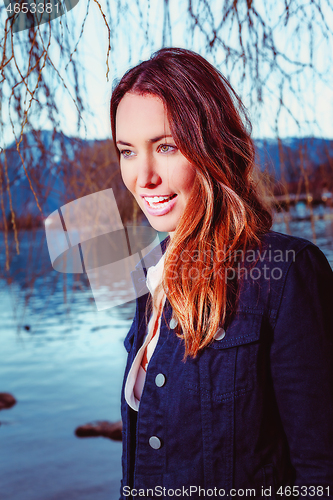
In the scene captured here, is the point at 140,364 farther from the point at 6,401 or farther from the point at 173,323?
the point at 6,401

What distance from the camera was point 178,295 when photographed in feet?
3.64

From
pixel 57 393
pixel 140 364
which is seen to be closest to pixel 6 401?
pixel 57 393

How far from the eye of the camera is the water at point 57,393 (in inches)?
90.5

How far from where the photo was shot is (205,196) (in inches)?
43.6

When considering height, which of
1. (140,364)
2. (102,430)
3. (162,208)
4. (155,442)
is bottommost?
(102,430)

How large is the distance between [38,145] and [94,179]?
0.30m

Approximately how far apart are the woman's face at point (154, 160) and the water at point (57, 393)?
1.30ft

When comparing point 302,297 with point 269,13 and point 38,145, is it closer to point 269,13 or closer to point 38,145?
point 269,13

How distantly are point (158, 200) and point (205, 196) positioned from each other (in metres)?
0.13

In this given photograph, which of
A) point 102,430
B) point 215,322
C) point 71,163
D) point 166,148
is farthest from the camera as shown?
point 102,430

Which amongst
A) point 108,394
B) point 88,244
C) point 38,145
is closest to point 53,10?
point 38,145

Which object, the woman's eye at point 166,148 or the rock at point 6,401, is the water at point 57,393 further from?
the woman's eye at point 166,148

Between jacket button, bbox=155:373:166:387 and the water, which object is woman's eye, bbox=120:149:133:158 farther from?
jacket button, bbox=155:373:166:387

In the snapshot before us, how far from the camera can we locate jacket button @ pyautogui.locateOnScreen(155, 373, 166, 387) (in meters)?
1.08
